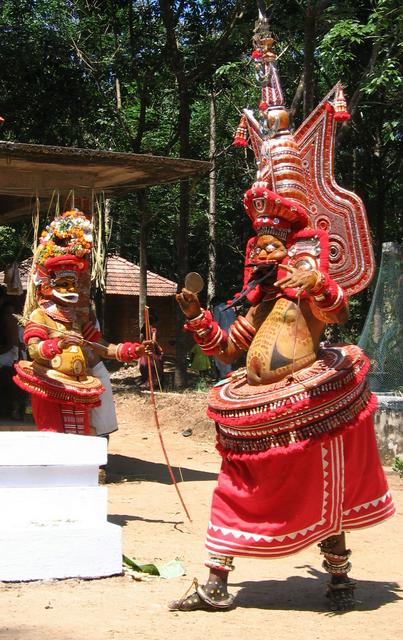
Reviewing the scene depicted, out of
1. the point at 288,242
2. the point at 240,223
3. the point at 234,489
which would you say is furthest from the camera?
the point at 240,223

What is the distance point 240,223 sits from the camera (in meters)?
24.2

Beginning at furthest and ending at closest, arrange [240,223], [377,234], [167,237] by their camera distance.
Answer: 1. [167,237]
2. [240,223]
3. [377,234]

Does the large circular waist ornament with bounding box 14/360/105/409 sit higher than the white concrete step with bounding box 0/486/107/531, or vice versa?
the large circular waist ornament with bounding box 14/360/105/409

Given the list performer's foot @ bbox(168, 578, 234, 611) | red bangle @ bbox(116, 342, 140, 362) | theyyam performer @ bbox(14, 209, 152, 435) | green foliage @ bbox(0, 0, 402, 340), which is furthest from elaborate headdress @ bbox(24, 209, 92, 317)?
green foliage @ bbox(0, 0, 402, 340)

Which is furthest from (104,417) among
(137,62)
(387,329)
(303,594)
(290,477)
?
(137,62)

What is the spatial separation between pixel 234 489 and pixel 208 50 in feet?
41.8

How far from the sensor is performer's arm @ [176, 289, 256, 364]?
5.03m

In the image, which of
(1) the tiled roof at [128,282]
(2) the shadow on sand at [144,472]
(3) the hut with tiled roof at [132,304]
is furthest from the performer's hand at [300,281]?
→ (3) the hut with tiled roof at [132,304]

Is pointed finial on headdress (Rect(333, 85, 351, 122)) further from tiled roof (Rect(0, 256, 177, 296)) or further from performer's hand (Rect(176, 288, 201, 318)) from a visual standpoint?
tiled roof (Rect(0, 256, 177, 296))

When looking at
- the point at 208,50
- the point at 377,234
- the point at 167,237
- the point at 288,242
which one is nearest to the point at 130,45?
the point at 208,50

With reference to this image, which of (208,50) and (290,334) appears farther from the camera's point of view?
(208,50)

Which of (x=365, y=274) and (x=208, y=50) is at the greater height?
(x=208, y=50)

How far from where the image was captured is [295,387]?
186 inches

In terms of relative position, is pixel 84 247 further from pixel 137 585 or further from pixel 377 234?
pixel 377 234
